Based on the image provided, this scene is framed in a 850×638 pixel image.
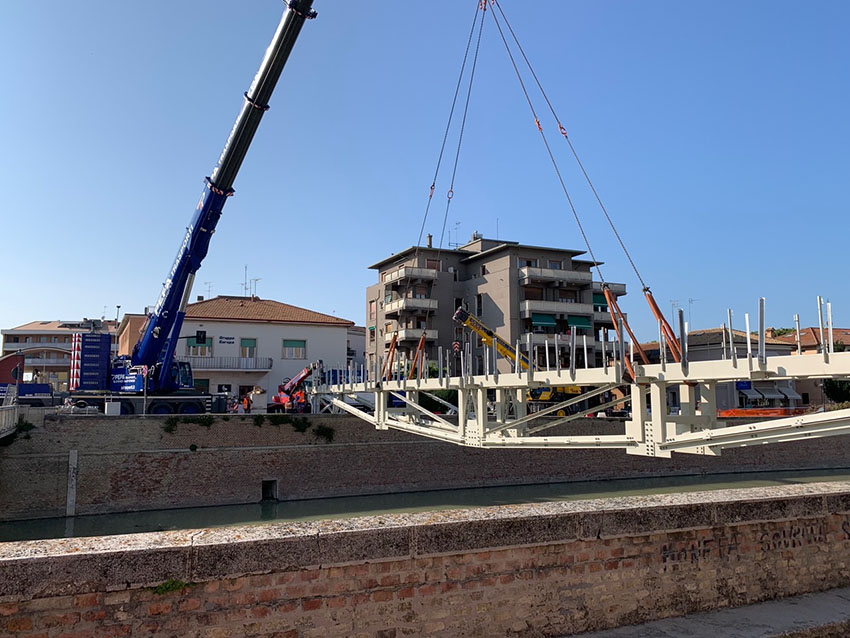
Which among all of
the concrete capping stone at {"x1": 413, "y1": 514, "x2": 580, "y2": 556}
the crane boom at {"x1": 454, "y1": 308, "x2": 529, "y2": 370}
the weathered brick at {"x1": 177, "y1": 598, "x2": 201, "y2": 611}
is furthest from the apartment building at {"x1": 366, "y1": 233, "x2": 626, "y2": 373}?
the weathered brick at {"x1": 177, "y1": 598, "x2": 201, "y2": 611}

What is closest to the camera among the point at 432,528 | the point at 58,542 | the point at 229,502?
the point at 58,542

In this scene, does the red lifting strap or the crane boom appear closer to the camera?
the red lifting strap

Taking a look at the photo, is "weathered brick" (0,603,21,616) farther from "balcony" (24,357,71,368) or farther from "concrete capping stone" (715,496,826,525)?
"balcony" (24,357,71,368)

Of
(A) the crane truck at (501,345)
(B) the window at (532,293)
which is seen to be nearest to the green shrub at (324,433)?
(A) the crane truck at (501,345)

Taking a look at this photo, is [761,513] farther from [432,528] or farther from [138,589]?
[138,589]

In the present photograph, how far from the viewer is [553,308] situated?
149 feet

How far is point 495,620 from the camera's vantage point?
4.53 m

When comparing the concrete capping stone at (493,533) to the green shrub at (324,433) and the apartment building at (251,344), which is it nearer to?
the green shrub at (324,433)

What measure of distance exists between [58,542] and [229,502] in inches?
837

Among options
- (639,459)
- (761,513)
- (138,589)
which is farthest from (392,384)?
(639,459)

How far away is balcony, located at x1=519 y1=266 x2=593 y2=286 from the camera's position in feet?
148

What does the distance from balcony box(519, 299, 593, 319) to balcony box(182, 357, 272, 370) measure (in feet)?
56.2

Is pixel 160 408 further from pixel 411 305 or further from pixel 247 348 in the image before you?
pixel 411 305

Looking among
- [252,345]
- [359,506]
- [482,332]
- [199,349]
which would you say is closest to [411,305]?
[252,345]
